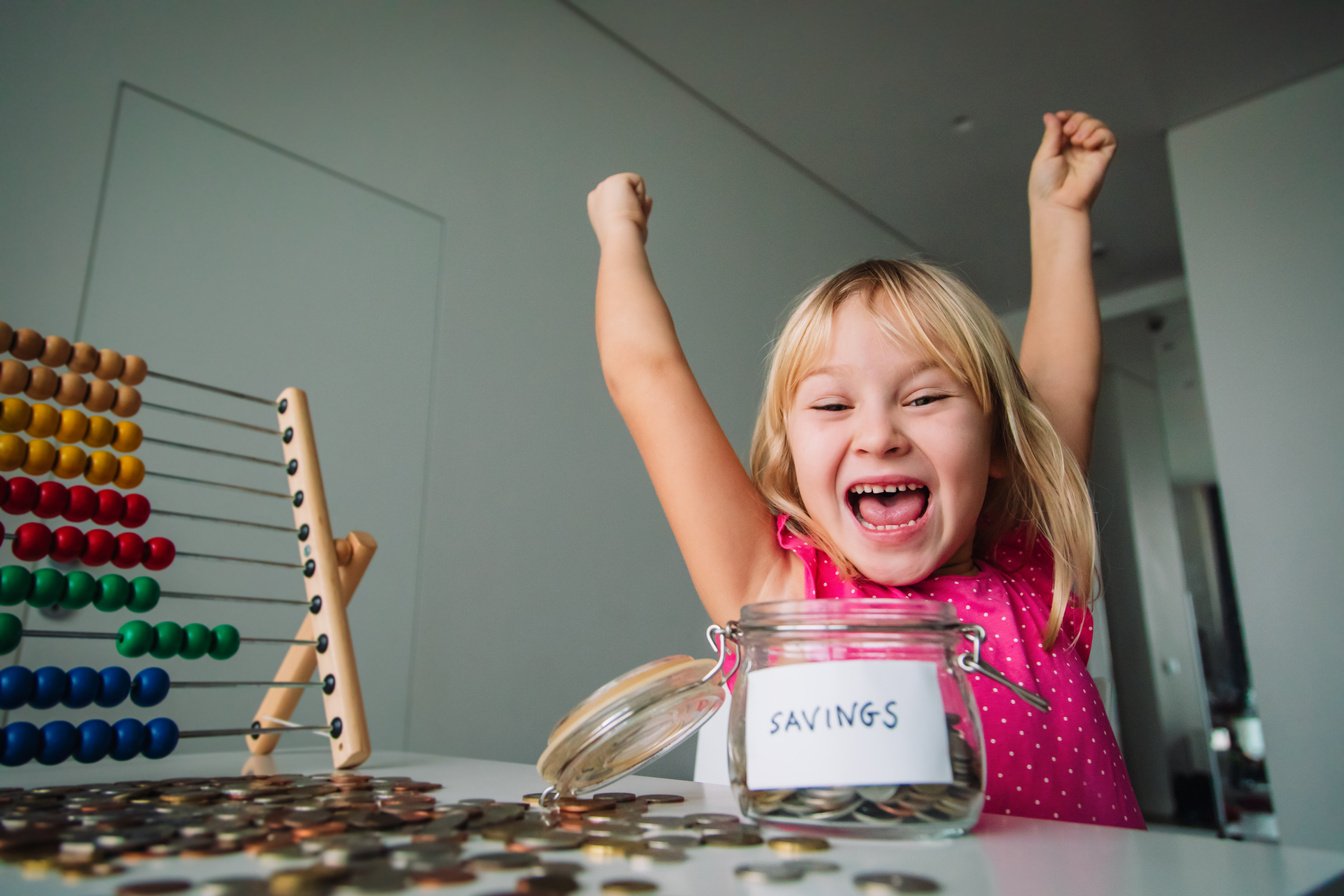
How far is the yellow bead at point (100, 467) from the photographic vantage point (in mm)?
863

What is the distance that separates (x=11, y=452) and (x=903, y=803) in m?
0.81

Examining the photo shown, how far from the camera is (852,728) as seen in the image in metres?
0.38

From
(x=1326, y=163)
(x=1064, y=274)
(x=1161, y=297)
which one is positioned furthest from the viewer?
(x=1161, y=297)

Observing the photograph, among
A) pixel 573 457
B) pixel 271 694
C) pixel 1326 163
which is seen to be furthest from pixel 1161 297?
pixel 271 694

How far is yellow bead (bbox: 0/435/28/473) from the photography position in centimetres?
76

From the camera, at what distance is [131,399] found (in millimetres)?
882

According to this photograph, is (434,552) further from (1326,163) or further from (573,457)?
(1326,163)

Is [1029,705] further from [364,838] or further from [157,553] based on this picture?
[157,553]

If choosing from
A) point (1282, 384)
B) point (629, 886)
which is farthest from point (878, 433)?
point (1282, 384)

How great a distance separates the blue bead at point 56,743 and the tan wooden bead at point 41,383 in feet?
1.02

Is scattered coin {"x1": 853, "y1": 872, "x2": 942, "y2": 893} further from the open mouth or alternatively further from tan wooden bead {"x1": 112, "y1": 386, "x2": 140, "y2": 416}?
tan wooden bead {"x1": 112, "y1": 386, "x2": 140, "y2": 416}

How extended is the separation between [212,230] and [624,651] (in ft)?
4.75

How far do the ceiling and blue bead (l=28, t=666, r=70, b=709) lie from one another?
2.52 meters

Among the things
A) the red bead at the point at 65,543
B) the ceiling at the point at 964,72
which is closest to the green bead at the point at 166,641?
the red bead at the point at 65,543
